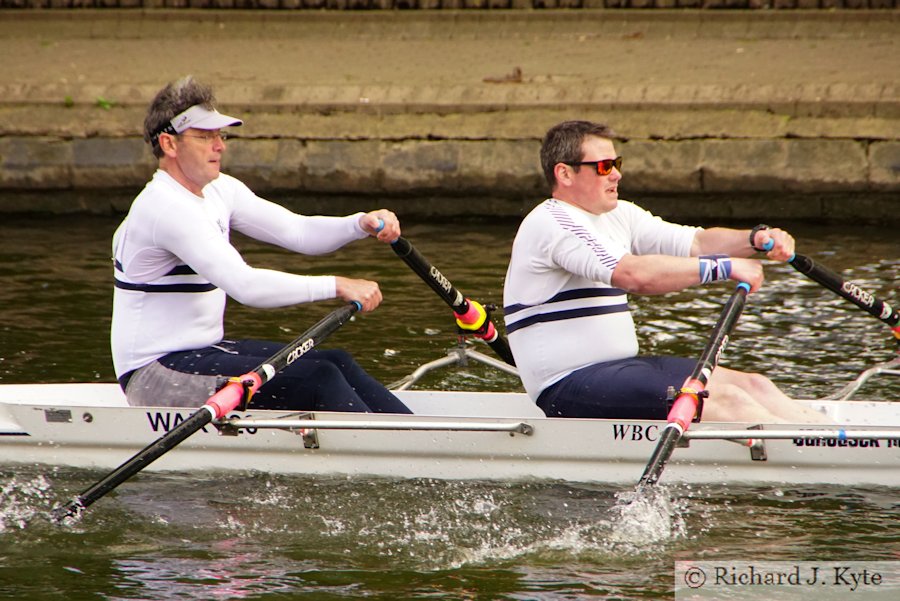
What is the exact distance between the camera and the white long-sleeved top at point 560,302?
246 inches

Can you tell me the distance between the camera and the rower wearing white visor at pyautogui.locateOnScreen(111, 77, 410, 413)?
6.32 meters

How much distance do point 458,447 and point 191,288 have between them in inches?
58.0

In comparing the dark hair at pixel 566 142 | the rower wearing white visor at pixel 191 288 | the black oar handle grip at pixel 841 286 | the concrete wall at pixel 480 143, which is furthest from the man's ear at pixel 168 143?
the concrete wall at pixel 480 143

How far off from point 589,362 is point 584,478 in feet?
1.88

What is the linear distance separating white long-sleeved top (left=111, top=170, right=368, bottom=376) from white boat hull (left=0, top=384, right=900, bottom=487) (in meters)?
0.36

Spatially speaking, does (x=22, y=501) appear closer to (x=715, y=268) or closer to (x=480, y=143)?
(x=715, y=268)

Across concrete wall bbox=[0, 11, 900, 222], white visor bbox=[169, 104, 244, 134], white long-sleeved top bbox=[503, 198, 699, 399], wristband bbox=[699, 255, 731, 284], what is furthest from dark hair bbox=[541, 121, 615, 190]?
concrete wall bbox=[0, 11, 900, 222]

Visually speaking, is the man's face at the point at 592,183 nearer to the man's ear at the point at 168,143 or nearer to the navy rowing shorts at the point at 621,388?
the navy rowing shorts at the point at 621,388

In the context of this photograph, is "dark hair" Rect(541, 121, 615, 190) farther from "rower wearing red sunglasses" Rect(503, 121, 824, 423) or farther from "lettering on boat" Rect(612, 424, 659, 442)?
"lettering on boat" Rect(612, 424, 659, 442)

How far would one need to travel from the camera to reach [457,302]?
775 cm

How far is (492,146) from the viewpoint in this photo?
13.3 m

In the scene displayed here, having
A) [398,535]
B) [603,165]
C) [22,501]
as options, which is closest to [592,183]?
[603,165]

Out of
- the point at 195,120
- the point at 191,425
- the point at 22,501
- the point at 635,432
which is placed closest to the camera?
the point at 191,425

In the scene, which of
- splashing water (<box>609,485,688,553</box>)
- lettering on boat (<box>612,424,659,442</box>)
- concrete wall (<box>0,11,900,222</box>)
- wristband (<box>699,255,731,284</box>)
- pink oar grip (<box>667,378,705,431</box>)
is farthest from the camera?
concrete wall (<box>0,11,900,222</box>)
